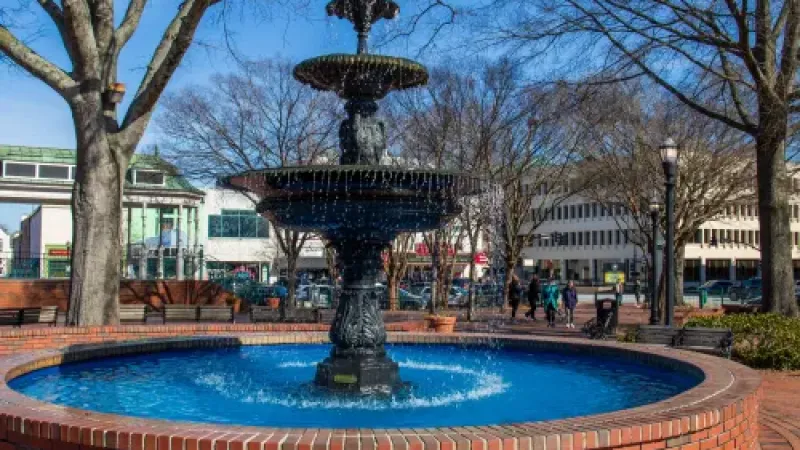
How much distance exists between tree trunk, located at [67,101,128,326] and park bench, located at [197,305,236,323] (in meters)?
5.94

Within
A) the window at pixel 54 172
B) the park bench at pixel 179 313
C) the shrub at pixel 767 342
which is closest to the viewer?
the shrub at pixel 767 342

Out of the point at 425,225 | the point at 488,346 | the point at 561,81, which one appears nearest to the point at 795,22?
the point at 561,81

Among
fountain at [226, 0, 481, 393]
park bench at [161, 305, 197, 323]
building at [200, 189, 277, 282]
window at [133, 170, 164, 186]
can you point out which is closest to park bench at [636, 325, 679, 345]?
fountain at [226, 0, 481, 393]

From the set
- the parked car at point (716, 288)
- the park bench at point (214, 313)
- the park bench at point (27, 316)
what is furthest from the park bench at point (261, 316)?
the parked car at point (716, 288)

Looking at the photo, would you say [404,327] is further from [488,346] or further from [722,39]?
[722,39]

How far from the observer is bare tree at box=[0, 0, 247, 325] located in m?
13.9

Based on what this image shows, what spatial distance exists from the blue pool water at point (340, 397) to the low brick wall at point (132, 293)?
16942mm

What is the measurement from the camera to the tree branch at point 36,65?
13.6 meters

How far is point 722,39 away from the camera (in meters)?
14.7

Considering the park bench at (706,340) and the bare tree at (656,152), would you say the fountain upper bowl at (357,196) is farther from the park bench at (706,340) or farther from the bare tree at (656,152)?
the bare tree at (656,152)

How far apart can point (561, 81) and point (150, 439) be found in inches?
540

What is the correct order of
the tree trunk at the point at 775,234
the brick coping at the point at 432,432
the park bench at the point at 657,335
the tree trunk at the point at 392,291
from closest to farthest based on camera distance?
the brick coping at the point at 432,432, the park bench at the point at 657,335, the tree trunk at the point at 775,234, the tree trunk at the point at 392,291

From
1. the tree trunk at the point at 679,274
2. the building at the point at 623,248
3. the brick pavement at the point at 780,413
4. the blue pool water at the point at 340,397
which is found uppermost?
the building at the point at 623,248

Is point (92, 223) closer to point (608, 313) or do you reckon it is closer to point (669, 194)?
point (669, 194)
